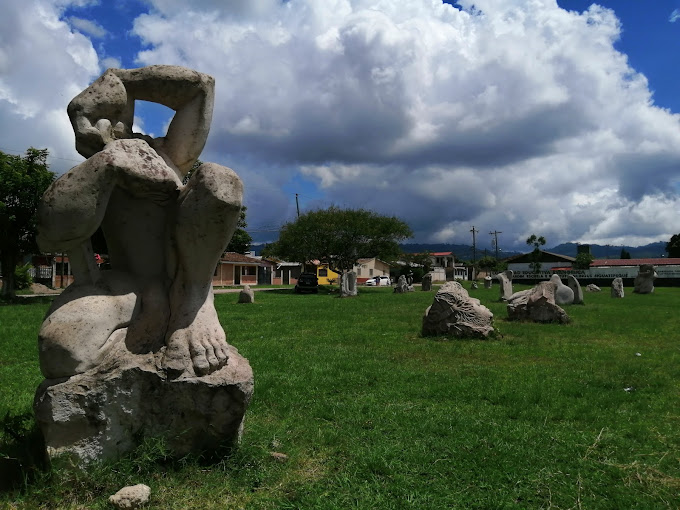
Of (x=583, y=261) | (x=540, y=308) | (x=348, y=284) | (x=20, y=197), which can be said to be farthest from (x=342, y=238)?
(x=583, y=261)

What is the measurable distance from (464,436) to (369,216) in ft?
95.3

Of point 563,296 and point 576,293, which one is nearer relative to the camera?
point 563,296

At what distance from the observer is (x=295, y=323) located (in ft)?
37.9

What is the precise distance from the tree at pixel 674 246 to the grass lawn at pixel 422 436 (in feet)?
194

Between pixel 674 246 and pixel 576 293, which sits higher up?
pixel 674 246

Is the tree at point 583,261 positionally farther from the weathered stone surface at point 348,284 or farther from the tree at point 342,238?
→ the weathered stone surface at point 348,284

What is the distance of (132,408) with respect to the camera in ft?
9.12

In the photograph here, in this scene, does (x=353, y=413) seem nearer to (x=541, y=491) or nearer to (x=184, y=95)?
(x=541, y=491)

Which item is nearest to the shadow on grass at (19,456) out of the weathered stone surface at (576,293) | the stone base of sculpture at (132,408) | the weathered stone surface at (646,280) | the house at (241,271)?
the stone base of sculpture at (132,408)

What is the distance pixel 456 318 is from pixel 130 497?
7.33 meters

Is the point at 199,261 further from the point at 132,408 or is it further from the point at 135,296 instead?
the point at 132,408

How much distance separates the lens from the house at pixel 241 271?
41.4m

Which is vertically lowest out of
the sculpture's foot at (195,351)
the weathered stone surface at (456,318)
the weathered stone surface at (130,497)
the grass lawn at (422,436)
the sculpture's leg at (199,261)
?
the grass lawn at (422,436)

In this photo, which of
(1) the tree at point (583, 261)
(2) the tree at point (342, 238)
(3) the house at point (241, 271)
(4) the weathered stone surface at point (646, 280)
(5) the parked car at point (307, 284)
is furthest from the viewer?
(1) the tree at point (583, 261)
